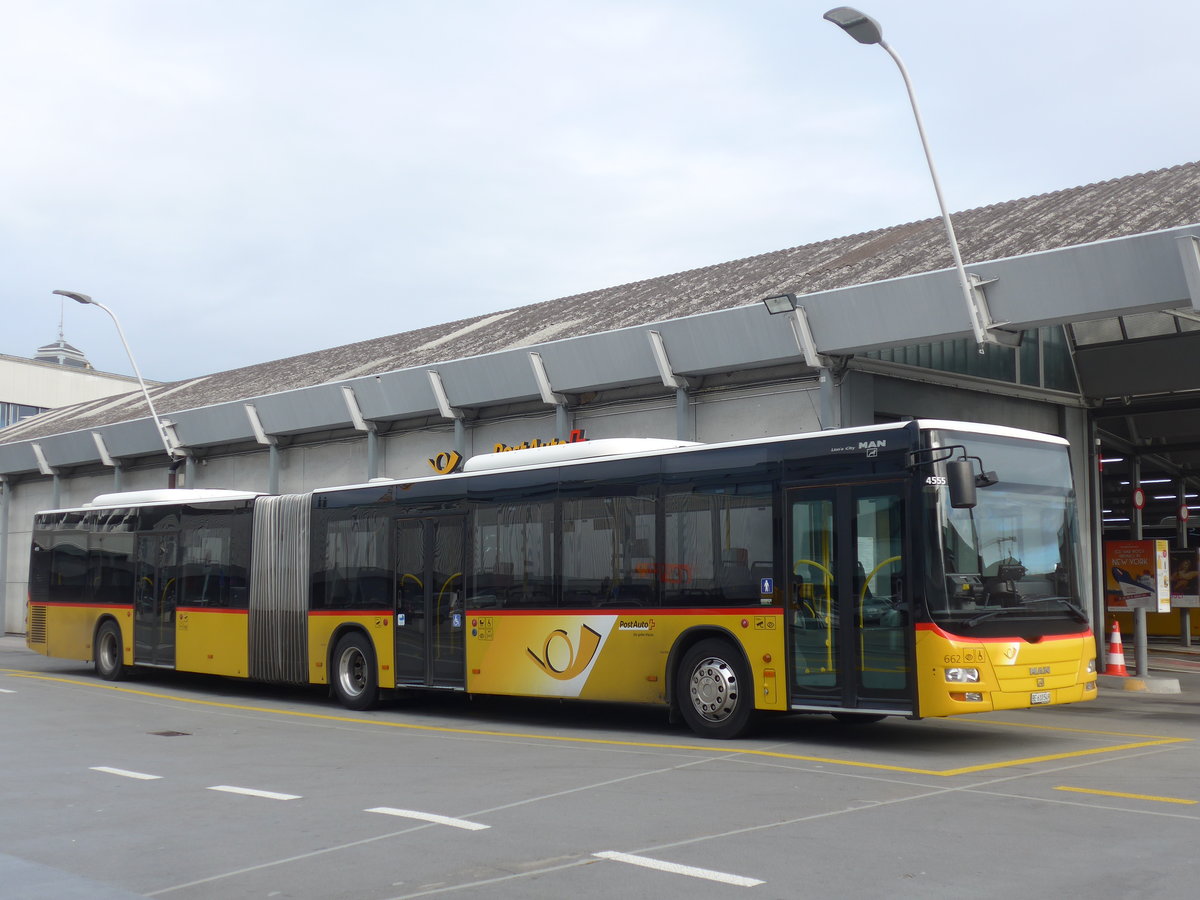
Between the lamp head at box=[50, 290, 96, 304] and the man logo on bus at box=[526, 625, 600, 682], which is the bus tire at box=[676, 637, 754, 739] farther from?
the lamp head at box=[50, 290, 96, 304]

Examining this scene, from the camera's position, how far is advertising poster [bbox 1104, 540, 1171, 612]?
2002cm

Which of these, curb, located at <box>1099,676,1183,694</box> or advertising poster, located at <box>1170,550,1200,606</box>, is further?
advertising poster, located at <box>1170,550,1200,606</box>

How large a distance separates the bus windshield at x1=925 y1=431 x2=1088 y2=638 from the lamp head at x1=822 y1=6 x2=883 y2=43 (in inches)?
216

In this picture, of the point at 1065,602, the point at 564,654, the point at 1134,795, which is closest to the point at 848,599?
the point at 1065,602

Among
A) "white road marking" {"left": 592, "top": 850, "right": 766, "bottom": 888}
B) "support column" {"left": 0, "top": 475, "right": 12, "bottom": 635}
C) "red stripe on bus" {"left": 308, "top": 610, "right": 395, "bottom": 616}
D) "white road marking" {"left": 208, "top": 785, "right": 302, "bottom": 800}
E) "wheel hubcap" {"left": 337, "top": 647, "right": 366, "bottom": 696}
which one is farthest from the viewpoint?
"support column" {"left": 0, "top": 475, "right": 12, "bottom": 635}

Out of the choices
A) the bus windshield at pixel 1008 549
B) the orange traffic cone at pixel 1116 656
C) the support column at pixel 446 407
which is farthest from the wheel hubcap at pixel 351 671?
the orange traffic cone at pixel 1116 656

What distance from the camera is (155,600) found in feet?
68.8

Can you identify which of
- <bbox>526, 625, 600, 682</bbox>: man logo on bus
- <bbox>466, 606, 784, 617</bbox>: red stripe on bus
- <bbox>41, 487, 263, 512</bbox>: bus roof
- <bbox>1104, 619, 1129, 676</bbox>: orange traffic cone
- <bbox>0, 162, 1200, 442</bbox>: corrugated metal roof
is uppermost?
<bbox>0, 162, 1200, 442</bbox>: corrugated metal roof

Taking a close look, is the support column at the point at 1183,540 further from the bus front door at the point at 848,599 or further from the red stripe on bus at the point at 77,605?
the red stripe on bus at the point at 77,605

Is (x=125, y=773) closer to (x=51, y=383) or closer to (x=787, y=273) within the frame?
(x=787, y=273)

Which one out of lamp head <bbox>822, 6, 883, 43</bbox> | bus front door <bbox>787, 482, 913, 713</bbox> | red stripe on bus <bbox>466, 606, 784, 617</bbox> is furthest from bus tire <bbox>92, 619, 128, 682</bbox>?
lamp head <bbox>822, 6, 883, 43</bbox>

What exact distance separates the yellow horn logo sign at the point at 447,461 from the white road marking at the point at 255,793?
527 inches

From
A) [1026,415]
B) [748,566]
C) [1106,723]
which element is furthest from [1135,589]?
[748,566]

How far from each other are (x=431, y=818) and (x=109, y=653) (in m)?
15.3
